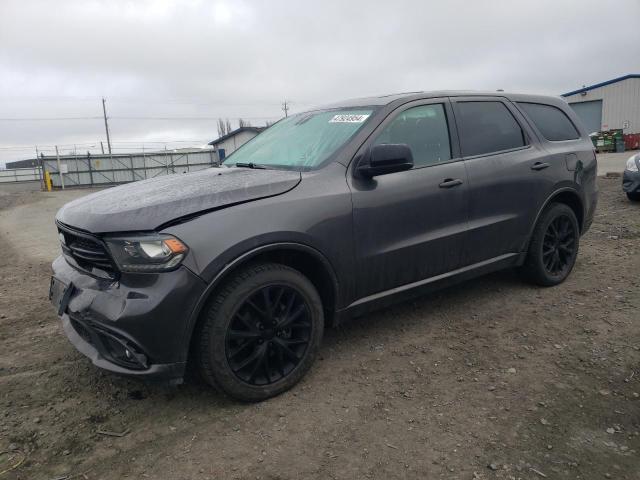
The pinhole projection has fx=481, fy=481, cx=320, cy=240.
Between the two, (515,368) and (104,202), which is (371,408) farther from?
(104,202)

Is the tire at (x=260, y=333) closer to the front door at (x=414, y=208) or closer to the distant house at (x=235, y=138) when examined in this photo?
the front door at (x=414, y=208)

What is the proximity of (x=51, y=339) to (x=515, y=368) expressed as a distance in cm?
339

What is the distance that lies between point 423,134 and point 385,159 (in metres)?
0.72

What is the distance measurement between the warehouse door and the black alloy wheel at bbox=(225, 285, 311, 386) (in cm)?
3472

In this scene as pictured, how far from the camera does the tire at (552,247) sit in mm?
4242

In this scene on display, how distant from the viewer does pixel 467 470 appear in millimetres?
Result: 2162

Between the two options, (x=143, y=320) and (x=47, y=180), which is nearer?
(x=143, y=320)

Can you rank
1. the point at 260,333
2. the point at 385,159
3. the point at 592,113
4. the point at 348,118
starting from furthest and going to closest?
1. the point at 592,113
2. the point at 348,118
3. the point at 385,159
4. the point at 260,333

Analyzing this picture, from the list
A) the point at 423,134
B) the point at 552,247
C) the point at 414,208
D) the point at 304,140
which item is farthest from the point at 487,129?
the point at 304,140

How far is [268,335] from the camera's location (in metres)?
2.73

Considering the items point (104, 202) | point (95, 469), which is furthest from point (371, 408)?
point (104, 202)

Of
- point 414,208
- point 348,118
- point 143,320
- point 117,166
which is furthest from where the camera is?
point 117,166

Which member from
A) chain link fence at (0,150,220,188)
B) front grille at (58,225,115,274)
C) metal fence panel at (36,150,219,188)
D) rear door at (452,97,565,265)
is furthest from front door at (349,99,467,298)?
metal fence panel at (36,150,219,188)

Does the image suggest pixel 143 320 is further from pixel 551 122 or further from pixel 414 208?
pixel 551 122
